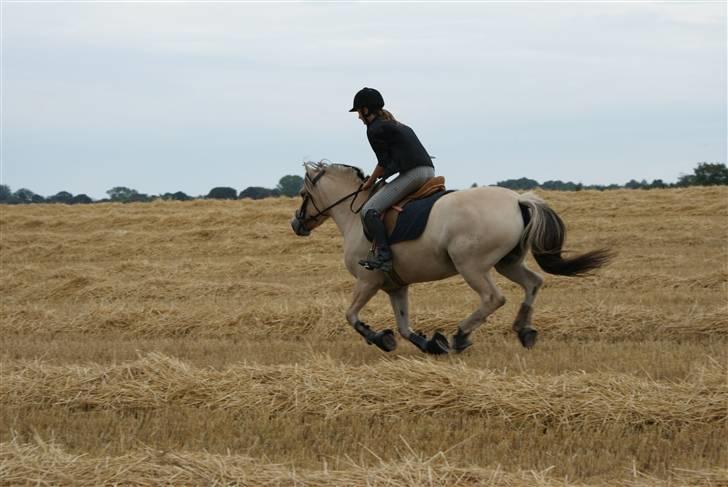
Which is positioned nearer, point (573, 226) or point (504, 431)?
point (504, 431)

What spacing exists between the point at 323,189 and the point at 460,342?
2.22 meters

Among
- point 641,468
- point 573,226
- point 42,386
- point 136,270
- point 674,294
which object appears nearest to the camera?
point 641,468

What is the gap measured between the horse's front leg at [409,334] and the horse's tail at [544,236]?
44.9 inches

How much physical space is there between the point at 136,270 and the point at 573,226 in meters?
10.3

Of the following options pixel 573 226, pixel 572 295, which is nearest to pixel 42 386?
pixel 572 295

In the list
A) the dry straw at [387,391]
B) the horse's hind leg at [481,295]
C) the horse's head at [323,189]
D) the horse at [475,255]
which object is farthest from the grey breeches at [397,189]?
the dry straw at [387,391]

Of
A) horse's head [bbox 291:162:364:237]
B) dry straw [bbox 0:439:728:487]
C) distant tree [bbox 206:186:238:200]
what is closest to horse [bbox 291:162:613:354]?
horse's head [bbox 291:162:364:237]

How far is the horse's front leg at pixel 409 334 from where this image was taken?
865cm

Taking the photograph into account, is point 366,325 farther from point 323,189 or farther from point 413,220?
point 323,189

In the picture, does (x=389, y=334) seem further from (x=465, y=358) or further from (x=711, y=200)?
(x=711, y=200)

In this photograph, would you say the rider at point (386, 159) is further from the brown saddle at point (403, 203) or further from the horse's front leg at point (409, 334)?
the horse's front leg at point (409, 334)

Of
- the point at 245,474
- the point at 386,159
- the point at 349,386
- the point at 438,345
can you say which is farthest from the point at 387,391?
the point at 386,159

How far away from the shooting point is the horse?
8.45 m

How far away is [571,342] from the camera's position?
31.5 feet
